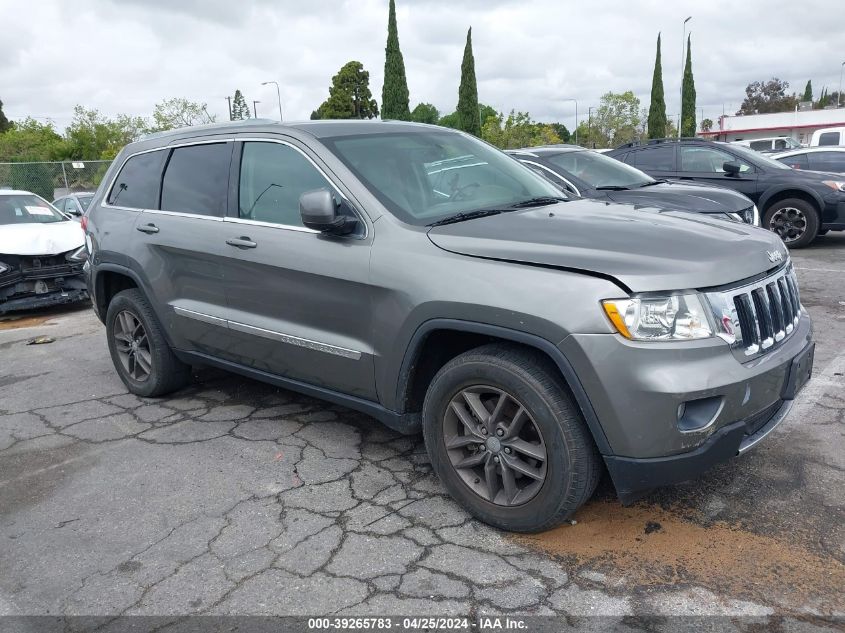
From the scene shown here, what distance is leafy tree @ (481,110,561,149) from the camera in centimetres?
3875

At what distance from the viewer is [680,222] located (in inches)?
134

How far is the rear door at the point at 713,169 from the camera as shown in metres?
10.6

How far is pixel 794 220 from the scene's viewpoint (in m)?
10.5

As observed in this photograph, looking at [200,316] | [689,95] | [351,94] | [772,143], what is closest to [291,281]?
[200,316]

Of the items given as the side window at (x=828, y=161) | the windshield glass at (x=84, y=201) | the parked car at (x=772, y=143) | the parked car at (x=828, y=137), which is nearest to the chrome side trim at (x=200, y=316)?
the windshield glass at (x=84, y=201)

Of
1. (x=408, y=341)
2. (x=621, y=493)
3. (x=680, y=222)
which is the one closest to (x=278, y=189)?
(x=408, y=341)

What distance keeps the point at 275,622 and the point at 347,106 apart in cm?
6133

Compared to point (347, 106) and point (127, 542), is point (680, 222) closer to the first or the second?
point (127, 542)

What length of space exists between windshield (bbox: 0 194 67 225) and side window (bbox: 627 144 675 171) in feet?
27.9

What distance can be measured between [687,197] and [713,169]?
11.6 ft

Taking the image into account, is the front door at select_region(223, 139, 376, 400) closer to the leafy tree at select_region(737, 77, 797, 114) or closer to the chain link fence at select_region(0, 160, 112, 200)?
the chain link fence at select_region(0, 160, 112, 200)

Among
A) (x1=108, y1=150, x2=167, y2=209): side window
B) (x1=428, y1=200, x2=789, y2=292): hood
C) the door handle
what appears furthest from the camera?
(x1=108, y1=150, x2=167, y2=209): side window

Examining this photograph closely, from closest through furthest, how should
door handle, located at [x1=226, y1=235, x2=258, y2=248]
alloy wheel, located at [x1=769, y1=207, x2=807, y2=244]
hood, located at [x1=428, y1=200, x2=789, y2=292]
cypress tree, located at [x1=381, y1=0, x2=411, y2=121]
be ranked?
hood, located at [x1=428, y1=200, x2=789, y2=292] → door handle, located at [x1=226, y1=235, x2=258, y2=248] → alloy wheel, located at [x1=769, y1=207, x2=807, y2=244] → cypress tree, located at [x1=381, y1=0, x2=411, y2=121]

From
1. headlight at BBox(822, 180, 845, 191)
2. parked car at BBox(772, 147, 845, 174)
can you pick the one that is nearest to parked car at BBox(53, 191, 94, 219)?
headlight at BBox(822, 180, 845, 191)
